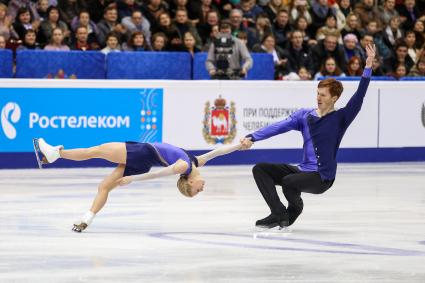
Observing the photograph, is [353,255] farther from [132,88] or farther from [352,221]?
[132,88]

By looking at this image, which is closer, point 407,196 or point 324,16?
point 407,196

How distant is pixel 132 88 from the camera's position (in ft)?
57.1

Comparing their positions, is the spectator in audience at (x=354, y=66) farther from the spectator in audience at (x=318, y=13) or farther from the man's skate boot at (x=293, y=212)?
the man's skate boot at (x=293, y=212)

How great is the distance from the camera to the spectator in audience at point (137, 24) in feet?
64.4

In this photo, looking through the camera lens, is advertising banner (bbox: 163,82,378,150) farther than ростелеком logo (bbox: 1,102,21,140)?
Yes

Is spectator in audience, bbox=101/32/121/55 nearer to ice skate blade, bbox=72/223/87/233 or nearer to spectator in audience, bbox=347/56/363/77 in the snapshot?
spectator in audience, bbox=347/56/363/77

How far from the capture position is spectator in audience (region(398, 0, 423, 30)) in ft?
80.6

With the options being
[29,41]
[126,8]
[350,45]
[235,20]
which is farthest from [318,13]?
[29,41]

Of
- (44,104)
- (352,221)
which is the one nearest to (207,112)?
(44,104)

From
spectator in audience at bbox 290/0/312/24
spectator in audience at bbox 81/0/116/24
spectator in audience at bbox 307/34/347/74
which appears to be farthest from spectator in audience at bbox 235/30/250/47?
spectator in audience at bbox 290/0/312/24

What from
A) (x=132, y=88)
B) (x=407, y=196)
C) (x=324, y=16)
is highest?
(x=324, y=16)

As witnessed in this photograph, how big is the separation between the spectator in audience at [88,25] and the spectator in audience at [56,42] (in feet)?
2.75

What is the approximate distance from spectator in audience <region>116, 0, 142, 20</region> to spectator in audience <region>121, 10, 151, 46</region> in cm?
21

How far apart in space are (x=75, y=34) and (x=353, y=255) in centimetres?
1088
